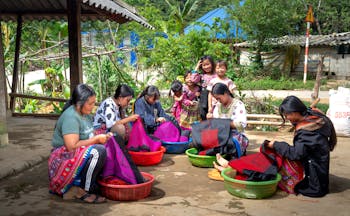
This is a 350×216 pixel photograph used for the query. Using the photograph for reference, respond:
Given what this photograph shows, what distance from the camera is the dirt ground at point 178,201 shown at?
11.2ft

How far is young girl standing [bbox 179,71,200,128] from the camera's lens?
19.9 feet

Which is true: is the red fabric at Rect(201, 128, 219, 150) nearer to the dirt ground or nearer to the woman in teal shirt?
the dirt ground

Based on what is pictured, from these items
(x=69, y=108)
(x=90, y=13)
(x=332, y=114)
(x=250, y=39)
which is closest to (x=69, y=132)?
(x=69, y=108)

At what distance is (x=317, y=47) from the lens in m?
21.6

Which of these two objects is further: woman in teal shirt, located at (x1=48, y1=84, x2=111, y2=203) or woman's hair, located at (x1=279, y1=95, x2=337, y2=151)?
woman's hair, located at (x1=279, y1=95, x2=337, y2=151)

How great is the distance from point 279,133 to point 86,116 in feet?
15.0

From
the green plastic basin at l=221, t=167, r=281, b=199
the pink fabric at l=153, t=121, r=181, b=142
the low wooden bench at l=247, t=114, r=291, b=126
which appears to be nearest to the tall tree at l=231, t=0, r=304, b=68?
the low wooden bench at l=247, t=114, r=291, b=126

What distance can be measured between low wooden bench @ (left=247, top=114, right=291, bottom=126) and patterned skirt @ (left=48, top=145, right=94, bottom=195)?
474 centimetres

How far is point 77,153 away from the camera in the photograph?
348 cm

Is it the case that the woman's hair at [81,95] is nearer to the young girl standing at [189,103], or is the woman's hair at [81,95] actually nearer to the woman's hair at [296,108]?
the woman's hair at [296,108]

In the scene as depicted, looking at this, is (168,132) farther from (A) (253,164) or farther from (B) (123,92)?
(A) (253,164)

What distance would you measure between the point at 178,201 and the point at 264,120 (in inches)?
183

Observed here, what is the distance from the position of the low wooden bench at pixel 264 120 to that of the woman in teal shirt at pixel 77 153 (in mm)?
4567

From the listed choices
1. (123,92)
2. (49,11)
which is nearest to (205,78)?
(123,92)
